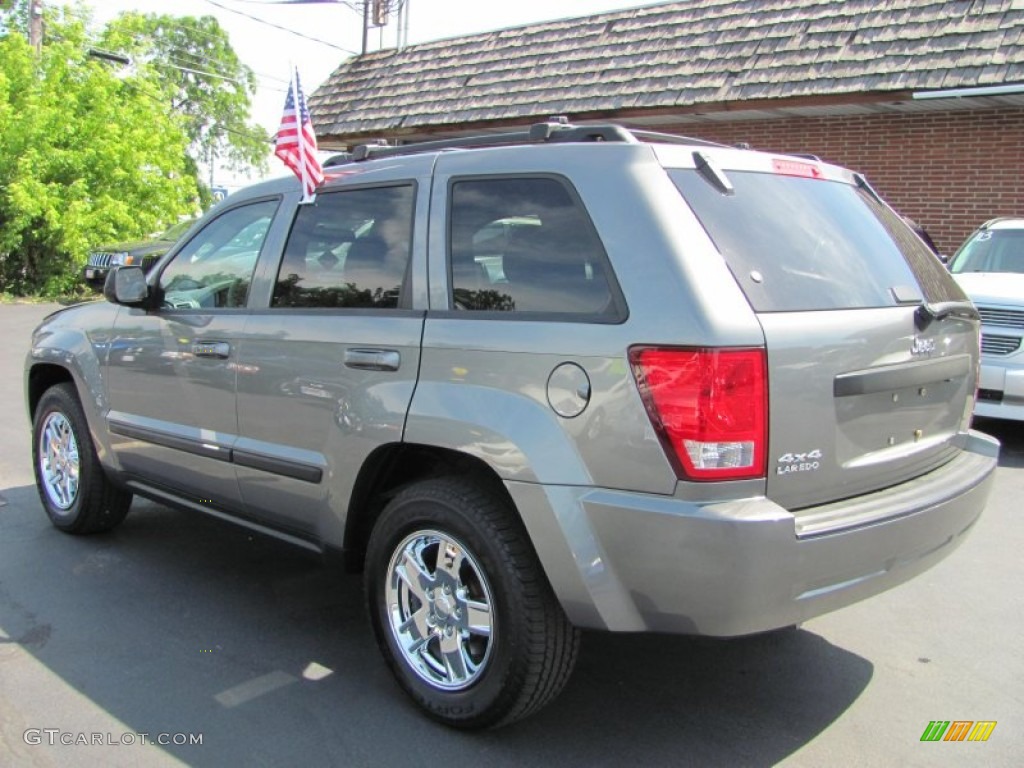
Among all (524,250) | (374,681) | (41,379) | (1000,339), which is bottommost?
(374,681)

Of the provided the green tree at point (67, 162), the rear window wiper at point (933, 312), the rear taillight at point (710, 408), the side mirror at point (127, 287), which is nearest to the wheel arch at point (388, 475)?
the rear taillight at point (710, 408)

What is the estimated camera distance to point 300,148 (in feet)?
12.5

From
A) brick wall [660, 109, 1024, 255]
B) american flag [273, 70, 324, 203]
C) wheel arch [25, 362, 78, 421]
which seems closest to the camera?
american flag [273, 70, 324, 203]

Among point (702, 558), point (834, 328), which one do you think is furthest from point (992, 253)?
point (702, 558)

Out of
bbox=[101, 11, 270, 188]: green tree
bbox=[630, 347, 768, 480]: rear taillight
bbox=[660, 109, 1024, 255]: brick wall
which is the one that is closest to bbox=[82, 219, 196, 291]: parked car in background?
bbox=[660, 109, 1024, 255]: brick wall

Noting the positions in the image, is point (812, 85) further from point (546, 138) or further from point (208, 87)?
point (208, 87)

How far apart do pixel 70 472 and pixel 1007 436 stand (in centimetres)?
721

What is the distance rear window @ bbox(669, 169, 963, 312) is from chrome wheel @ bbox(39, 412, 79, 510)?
12.1 feet

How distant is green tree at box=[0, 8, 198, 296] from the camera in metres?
17.2

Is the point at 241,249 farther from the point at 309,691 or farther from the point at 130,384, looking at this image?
the point at 309,691

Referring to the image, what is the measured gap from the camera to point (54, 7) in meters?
22.1

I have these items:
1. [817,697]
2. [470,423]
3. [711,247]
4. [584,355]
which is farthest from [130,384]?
[817,697]

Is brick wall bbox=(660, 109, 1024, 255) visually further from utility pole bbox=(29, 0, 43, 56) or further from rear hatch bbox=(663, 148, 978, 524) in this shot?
utility pole bbox=(29, 0, 43, 56)

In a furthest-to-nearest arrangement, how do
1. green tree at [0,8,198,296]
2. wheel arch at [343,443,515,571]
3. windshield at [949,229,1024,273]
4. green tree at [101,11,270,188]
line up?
green tree at [101,11,270,188] → green tree at [0,8,198,296] → windshield at [949,229,1024,273] → wheel arch at [343,443,515,571]
